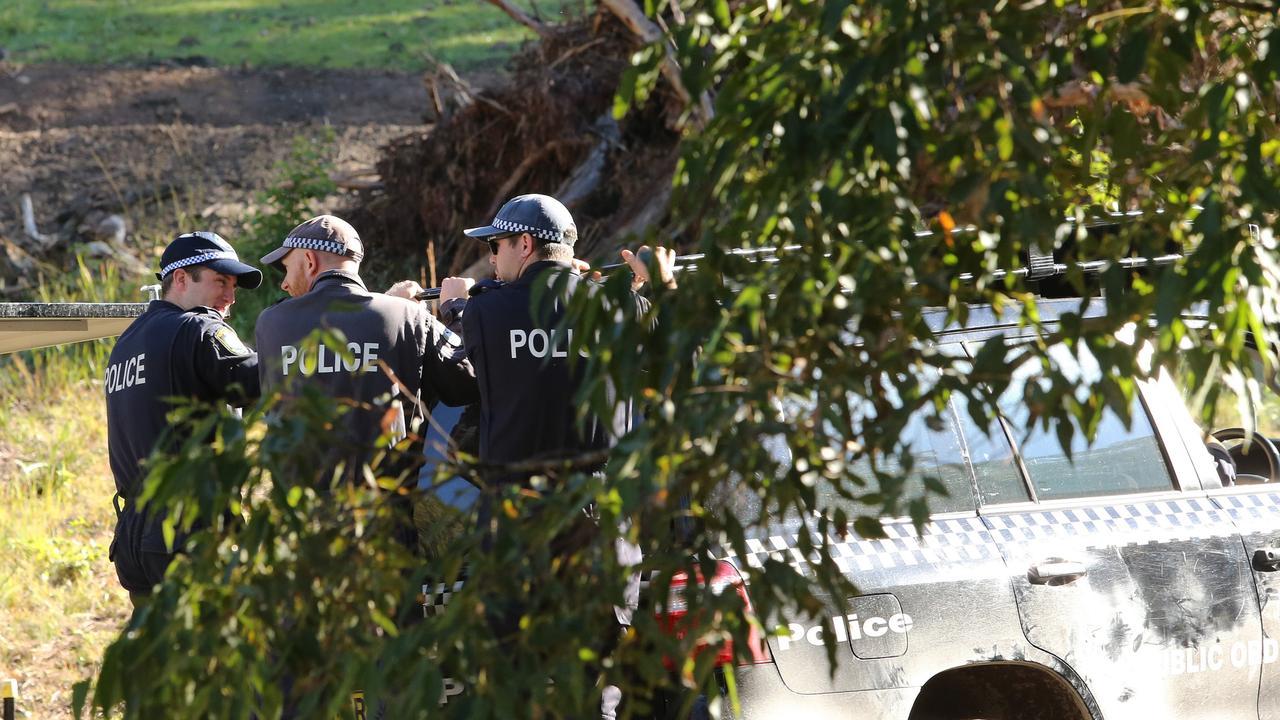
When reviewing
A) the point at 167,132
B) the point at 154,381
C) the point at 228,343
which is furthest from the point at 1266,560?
the point at 167,132

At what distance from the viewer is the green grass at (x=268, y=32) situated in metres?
21.2

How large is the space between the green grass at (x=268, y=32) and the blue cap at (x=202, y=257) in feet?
52.8

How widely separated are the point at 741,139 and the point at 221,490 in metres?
0.93

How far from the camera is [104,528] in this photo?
8438mm

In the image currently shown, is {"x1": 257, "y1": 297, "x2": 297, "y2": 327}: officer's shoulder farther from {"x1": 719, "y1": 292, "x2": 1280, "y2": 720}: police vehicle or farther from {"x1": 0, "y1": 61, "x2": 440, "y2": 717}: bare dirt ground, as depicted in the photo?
{"x1": 0, "y1": 61, "x2": 440, "y2": 717}: bare dirt ground

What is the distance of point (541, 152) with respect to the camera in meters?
11.8

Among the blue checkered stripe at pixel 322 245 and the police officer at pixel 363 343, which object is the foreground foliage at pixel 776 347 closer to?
the police officer at pixel 363 343

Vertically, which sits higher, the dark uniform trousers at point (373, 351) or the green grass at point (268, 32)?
the green grass at point (268, 32)

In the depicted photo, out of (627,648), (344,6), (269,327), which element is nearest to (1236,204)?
(627,648)

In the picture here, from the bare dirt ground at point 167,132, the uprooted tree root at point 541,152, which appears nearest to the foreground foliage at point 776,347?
the uprooted tree root at point 541,152

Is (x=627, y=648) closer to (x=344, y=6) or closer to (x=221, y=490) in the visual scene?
(x=221, y=490)

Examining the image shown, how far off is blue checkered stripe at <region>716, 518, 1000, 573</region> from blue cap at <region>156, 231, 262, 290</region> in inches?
82.5

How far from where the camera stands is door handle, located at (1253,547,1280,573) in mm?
4426

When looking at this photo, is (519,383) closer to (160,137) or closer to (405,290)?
(405,290)
